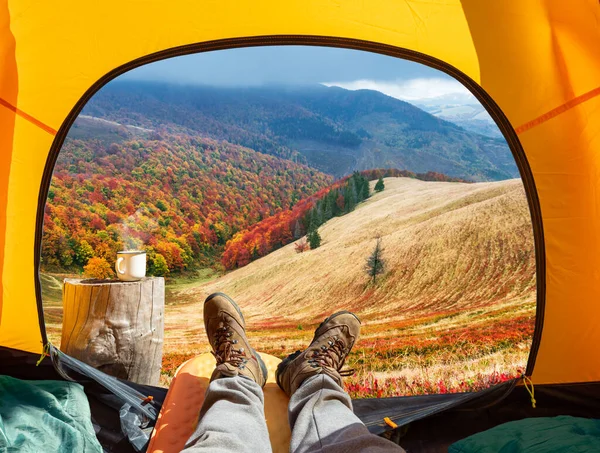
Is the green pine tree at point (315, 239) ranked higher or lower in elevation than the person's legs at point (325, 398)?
lower

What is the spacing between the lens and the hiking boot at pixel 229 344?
1.34 m

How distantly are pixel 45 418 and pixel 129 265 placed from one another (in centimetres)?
63

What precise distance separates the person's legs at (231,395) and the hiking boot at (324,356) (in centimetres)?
9

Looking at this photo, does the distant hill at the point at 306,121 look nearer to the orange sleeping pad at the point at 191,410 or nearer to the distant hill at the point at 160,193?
the distant hill at the point at 160,193

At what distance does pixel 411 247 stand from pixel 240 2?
4936 mm

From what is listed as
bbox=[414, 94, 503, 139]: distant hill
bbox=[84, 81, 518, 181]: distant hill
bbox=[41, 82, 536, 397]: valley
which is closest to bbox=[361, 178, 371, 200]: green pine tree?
bbox=[41, 82, 536, 397]: valley

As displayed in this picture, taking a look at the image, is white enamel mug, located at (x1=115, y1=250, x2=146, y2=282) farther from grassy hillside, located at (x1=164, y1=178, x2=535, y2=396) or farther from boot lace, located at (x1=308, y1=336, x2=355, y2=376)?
grassy hillside, located at (x1=164, y1=178, x2=535, y2=396)

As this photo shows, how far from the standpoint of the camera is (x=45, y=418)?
1.19 m

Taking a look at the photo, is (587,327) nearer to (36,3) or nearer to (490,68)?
(490,68)

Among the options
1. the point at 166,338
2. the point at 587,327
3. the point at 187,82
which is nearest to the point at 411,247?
the point at 166,338

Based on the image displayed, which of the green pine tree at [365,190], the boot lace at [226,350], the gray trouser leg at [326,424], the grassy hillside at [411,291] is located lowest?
the grassy hillside at [411,291]

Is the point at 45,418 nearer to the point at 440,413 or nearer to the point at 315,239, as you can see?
the point at 440,413

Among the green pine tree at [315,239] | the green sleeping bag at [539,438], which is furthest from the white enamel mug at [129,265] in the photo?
the green pine tree at [315,239]

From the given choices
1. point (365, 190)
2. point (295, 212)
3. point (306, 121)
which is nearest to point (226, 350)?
point (295, 212)
